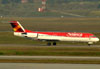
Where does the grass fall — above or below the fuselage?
below

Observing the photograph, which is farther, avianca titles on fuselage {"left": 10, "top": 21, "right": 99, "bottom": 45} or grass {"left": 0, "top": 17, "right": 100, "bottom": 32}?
grass {"left": 0, "top": 17, "right": 100, "bottom": 32}

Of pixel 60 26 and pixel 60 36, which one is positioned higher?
pixel 60 36

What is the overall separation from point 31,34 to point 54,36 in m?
4.69

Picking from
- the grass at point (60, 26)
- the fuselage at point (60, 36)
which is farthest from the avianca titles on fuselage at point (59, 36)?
the grass at point (60, 26)

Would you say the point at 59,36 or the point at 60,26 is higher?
the point at 59,36

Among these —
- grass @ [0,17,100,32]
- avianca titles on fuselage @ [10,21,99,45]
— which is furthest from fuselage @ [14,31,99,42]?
grass @ [0,17,100,32]

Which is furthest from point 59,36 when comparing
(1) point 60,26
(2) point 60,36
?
(1) point 60,26

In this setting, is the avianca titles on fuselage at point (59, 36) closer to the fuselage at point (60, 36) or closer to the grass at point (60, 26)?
the fuselage at point (60, 36)

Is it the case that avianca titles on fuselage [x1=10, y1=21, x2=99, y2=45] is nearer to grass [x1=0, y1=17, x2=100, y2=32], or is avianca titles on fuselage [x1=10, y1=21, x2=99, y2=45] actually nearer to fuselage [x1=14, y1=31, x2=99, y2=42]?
fuselage [x1=14, y1=31, x2=99, y2=42]

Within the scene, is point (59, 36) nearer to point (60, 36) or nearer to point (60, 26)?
point (60, 36)

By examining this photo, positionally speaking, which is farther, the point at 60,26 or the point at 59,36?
the point at 60,26

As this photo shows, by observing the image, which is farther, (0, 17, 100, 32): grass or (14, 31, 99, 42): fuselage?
(0, 17, 100, 32): grass

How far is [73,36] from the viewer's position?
252 feet
